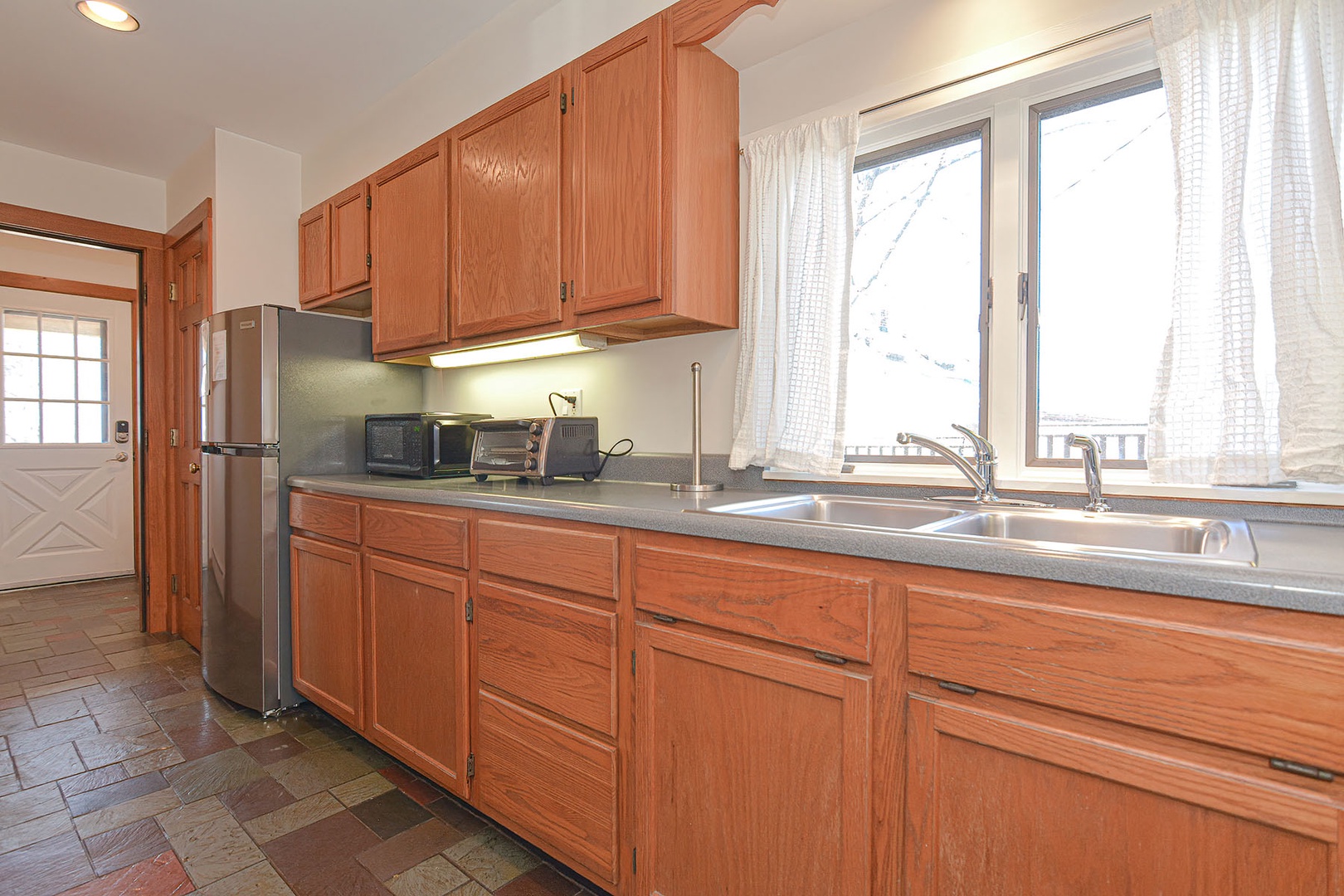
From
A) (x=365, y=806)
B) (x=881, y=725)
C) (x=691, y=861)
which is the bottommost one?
(x=365, y=806)

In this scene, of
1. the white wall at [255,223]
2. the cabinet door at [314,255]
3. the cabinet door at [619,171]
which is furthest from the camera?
the white wall at [255,223]

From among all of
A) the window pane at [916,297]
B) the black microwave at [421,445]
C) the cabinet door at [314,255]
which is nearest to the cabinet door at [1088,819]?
the window pane at [916,297]

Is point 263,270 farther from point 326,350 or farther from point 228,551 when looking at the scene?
point 228,551

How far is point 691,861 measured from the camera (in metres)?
1.33

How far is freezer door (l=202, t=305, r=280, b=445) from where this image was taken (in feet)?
8.51

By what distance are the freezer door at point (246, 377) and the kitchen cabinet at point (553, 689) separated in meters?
1.41

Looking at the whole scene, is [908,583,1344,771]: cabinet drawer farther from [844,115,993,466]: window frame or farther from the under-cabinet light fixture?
the under-cabinet light fixture

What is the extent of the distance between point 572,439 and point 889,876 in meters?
1.50

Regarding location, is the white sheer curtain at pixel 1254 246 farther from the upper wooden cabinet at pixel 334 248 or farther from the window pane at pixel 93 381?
the window pane at pixel 93 381

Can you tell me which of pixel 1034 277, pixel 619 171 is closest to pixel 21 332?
pixel 619 171

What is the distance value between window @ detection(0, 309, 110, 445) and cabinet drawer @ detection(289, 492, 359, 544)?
370 centimetres

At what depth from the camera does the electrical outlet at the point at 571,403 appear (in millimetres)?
2559

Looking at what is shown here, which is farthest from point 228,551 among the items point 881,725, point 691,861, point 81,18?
point 881,725

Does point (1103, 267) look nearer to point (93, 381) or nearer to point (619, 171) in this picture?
point (619, 171)
